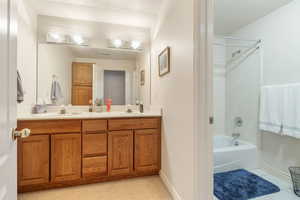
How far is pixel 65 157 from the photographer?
6.23 feet

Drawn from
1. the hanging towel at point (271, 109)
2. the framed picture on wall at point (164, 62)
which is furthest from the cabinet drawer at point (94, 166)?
the hanging towel at point (271, 109)

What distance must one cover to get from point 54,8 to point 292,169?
12.5 feet

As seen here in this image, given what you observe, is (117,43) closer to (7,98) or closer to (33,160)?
(33,160)

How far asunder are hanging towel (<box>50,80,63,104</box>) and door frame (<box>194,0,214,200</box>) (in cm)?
214

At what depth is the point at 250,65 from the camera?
266cm

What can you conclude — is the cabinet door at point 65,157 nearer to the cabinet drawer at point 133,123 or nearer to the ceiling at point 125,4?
the cabinet drawer at point 133,123

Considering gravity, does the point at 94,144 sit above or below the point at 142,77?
below

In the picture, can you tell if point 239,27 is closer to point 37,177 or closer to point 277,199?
point 277,199

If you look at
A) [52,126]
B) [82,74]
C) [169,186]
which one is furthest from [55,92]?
[169,186]

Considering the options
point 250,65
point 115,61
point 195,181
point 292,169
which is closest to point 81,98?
point 115,61

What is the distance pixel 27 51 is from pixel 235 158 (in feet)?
10.7

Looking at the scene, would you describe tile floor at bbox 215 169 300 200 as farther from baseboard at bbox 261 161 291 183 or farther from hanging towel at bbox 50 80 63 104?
hanging towel at bbox 50 80 63 104

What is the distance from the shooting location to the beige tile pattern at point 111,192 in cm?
175

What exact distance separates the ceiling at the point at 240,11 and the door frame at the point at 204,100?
1.08m
